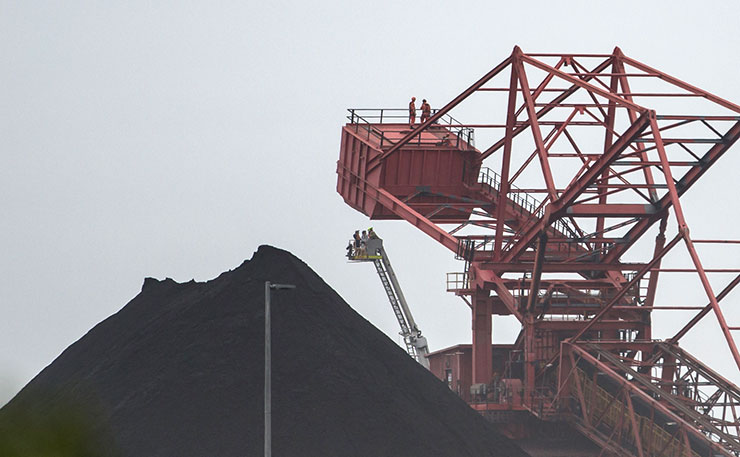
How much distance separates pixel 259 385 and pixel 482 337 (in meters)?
16.9

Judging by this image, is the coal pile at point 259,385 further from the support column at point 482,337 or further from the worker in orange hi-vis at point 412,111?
the worker in orange hi-vis at point 412,111

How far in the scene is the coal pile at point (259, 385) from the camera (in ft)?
126

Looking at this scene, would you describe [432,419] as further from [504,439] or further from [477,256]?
[477,256]

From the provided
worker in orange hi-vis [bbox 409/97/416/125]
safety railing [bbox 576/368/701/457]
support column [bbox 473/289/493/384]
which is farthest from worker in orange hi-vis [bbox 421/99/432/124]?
safety railing [bbox 576/368/701/457]

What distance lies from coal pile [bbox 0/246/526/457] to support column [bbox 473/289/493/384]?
8.19 metres

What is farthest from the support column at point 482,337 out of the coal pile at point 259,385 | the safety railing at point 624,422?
the coal pile at point 259,385

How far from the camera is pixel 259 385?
40.4m

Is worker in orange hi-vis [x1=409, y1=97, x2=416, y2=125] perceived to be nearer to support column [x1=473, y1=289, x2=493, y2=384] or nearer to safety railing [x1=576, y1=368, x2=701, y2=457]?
support column [x1=473, y1=289, x2=493, y2=384]

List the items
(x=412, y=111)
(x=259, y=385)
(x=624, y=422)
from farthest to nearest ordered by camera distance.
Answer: (x=412, y=111) < (x=624, y=422) < (x=259, y=385)

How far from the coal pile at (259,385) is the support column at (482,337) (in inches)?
322

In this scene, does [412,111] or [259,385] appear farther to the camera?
[412,111]

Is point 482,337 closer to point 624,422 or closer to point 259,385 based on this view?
point 624,422

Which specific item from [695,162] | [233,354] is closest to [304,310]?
[233,354]

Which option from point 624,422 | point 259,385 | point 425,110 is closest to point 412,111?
point 425,110
